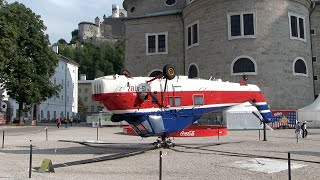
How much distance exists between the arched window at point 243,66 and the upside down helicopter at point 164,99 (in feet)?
72.0

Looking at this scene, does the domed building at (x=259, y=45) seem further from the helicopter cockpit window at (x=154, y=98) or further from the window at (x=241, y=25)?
the helicopter cockpit window at (x=154, y=98)

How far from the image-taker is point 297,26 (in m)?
40.6

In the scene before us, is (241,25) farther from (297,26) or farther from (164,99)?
(164,99)

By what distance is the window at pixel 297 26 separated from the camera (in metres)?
40.2

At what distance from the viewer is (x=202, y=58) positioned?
41469 millimetres

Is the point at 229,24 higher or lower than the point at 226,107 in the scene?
higher

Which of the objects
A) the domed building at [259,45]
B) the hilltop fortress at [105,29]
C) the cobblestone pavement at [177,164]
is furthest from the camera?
the hilltop fortress at [105,29]

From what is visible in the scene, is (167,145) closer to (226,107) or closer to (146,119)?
(146,119)

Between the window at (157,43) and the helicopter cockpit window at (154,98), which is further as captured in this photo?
the window at (157,43)

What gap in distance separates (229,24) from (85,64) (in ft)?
300

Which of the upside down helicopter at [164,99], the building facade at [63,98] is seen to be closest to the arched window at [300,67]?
the upside down helicopter at [164,99]

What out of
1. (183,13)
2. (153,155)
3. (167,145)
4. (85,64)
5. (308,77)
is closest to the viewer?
(153,155)

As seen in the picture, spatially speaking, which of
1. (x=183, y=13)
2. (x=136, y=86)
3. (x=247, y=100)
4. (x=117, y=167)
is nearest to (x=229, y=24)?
(x=183, y=13)

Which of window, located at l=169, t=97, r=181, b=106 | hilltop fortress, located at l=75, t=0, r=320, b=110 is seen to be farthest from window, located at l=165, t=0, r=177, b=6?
window, located at l=169, t=97, r=181, b=106
